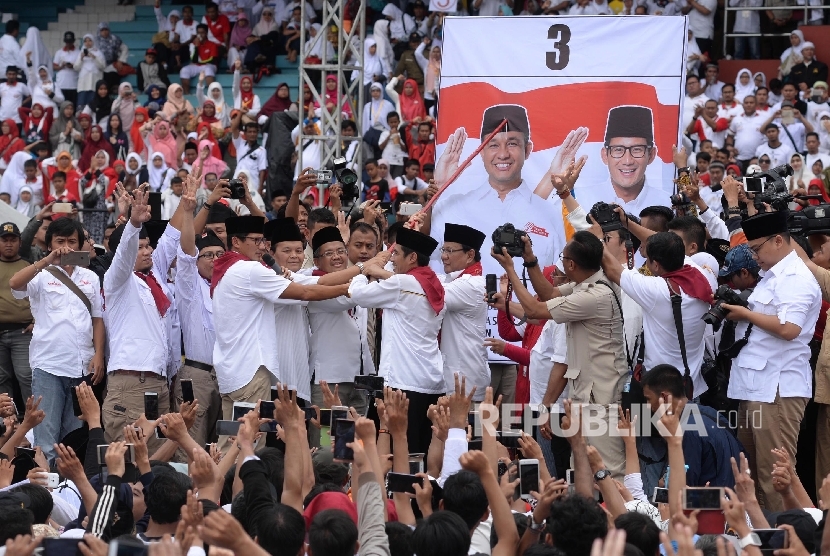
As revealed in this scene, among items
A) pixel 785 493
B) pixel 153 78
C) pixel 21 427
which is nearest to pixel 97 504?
pixel 21 427

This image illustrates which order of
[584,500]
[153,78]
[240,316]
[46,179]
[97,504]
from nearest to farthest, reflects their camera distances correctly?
[584,500]
[97,504]
[240,316]
[46,179]
[153,78]

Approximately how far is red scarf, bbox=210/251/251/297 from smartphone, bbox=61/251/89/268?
3.14 ft

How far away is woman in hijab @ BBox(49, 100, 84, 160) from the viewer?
19016 mm

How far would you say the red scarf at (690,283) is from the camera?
7.12 meters

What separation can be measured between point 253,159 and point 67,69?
18.6 ft

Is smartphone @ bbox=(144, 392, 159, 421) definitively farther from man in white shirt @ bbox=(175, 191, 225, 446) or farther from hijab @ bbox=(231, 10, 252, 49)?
hijab @ bbox=(231, 10, 252, 49)

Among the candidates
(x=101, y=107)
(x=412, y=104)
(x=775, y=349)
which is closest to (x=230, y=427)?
(x=775, y=349)

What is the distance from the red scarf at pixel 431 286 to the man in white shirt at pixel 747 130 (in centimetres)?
872

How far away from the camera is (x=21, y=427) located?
6.14 metres

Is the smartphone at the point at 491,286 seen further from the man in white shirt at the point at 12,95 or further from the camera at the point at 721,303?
the man in white shirt at the point at 12,95

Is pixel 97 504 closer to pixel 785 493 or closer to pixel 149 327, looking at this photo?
pixel 785 493

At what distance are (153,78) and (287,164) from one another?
4.94 metres

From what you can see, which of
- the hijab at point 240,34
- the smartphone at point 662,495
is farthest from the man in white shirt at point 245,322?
the hijab at point 240,34

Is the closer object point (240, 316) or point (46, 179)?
point (240, 316)
